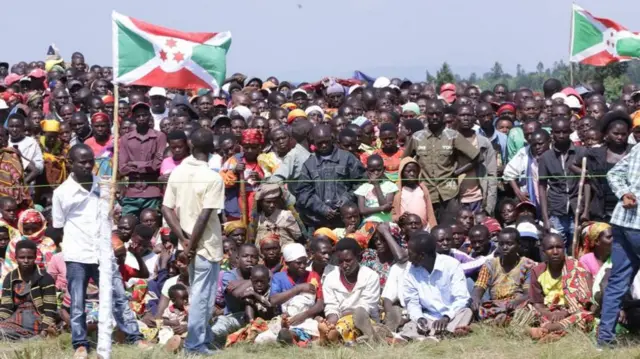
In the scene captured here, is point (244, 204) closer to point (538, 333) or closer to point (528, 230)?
point (528, 230)

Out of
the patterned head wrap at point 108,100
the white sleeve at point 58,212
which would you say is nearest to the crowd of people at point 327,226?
the white sleeve at point 58,212

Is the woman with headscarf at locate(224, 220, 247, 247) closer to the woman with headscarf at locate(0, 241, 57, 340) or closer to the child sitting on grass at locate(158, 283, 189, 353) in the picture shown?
the child sitting on grass at locate(158, 283, 189, 353)

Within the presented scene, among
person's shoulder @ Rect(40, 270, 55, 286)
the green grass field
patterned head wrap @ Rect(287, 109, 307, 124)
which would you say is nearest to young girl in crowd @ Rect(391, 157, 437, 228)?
the green grass field

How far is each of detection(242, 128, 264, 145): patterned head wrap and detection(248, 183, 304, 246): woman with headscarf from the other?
3.18 feet

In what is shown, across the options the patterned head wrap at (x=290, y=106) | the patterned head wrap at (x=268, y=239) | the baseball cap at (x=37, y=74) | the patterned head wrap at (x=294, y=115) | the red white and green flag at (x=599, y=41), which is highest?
A: the red white and green flag at (x=599, y=41)

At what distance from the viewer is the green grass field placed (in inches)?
377

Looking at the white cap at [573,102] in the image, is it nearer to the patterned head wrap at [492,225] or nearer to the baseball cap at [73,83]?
the patterned head wrap at [492,225]

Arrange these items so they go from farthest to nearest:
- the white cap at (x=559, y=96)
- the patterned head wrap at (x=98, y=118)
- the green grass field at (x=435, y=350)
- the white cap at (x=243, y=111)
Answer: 1. the white cap at (x=243, y=111)
2. the white cap at (x=559, y=96)
3. the patterned head wrap at (x=98, y=118)
4. the green grass field at (x=435, y=350)

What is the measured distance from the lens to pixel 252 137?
43.9 ft

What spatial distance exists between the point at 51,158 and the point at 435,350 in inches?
250

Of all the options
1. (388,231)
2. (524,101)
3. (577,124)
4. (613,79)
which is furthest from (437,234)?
(613,79)

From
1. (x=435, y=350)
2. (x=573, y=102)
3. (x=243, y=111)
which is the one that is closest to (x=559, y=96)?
(x=573, y=102)

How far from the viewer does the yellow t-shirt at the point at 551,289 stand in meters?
10.8

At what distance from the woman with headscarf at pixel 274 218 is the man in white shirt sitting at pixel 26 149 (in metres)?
3.02
